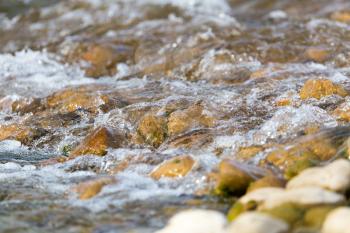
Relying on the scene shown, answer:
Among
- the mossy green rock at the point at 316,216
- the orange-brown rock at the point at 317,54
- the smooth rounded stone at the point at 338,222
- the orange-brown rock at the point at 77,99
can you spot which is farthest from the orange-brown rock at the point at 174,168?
the orange-brown rock at the point at 317,54

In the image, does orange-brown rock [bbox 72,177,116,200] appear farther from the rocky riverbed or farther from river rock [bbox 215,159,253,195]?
river rock [bbox 215,159,253,195]

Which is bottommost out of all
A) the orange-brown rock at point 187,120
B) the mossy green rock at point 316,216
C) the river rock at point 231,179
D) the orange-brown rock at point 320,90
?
the orange-brown rock at point 187,120

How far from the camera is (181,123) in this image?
5.30 meters

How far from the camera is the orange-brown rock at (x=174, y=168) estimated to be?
411 centimetres

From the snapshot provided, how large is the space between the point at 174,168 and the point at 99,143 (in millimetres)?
1043

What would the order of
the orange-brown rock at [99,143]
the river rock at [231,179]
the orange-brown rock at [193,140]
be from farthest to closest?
the orange-brown rock at [99,143]
the orange-brown rock at [193,140]
the river rock at [231,179]

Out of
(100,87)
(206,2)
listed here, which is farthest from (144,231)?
(206,2)

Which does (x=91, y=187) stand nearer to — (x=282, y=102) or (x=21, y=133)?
(x=21, y=133)

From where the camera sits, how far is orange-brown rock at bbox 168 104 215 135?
526cm

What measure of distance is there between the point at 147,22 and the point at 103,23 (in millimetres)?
769

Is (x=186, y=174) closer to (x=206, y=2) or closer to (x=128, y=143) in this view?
(x=128, y=143)

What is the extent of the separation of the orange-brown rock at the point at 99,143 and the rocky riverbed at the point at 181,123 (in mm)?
12

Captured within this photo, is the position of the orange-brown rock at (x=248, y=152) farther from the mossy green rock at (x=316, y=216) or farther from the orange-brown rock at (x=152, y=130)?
the mossy green rock at (x=316, y=216)

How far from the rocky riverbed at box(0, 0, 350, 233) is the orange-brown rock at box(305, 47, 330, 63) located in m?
0.02
